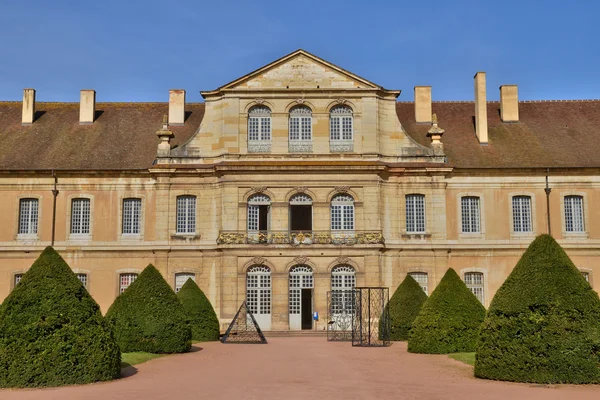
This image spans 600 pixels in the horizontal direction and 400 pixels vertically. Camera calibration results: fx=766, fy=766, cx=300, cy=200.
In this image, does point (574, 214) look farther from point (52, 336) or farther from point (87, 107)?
point (52, 336)

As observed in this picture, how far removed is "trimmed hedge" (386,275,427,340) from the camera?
25.0 metres

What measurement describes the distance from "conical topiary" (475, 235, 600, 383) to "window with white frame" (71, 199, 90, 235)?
2099cm

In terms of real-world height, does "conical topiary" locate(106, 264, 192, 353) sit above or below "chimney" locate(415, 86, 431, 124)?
below

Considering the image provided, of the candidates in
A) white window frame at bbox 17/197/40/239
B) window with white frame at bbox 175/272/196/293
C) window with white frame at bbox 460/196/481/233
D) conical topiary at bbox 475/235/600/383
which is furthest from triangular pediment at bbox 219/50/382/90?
conical topiary at bbox 475/235/600/383

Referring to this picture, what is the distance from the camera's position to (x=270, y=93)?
104 ft

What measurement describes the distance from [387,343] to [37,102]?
21.8m

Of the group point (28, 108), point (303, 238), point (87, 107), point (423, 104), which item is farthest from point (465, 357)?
point (28, 108)

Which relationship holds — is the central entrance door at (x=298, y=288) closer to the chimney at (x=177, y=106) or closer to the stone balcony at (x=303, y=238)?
the stone balcony at (x=303, y=238)

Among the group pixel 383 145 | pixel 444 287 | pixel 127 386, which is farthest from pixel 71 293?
pixel 383 145

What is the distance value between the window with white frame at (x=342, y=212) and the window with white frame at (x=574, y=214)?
899 centimetres

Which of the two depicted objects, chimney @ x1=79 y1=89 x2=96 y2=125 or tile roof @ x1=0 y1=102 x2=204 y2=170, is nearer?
tile roof @ x1=0 y1=102 x2=204 y2=170

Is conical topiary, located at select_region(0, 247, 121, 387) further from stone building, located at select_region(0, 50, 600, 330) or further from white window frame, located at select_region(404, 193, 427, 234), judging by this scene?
white window frame, located at select_region(404, 193, 427, 234)

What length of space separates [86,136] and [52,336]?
2124cm

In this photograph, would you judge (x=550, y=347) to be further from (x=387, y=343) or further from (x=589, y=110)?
(x=589, y=110)
